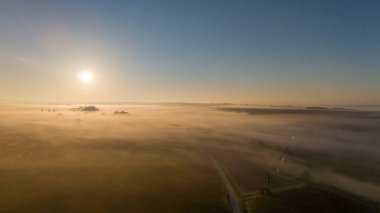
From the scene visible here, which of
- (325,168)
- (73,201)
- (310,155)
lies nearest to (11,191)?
(73,201)

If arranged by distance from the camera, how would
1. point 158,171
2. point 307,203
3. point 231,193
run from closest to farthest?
point 307,203, point 231,193, point 158,171

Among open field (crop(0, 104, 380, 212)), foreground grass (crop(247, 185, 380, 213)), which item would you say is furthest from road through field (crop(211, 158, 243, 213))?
foreground grass (crop(247, 185, 380, 213))

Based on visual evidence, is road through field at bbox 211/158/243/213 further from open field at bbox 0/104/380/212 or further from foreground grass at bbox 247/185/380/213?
foreground grass at bbox 247/185/380/213

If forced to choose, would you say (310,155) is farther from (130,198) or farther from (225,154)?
(130,198)

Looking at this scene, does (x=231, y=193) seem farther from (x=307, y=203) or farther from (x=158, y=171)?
(x=158, y=171)

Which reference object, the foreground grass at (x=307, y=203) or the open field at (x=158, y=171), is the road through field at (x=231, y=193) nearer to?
the open field at (x=158, y=171)

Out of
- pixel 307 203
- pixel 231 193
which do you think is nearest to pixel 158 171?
pixel 231 193

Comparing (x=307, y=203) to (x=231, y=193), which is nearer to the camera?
(x=307, y=203)

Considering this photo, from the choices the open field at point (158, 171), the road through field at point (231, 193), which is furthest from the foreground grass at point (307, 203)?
the road through field at point (231, 193)

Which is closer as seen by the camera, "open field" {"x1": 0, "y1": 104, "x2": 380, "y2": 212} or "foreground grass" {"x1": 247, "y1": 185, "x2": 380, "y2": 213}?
"foreground grass" {"x1": 247, "y1": 185, "x2": 380, "y2": 213}

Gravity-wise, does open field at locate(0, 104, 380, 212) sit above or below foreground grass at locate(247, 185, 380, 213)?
above

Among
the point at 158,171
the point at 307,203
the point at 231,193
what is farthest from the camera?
the point at 158,171
